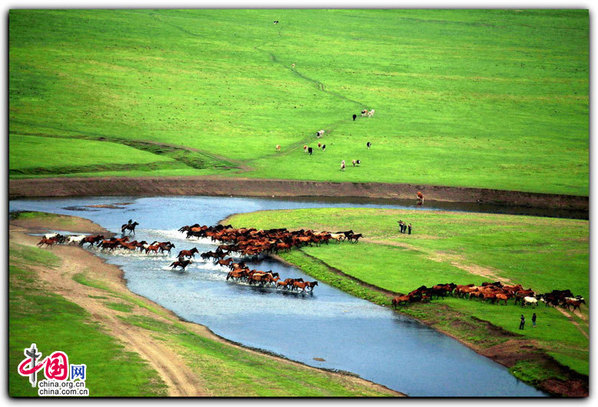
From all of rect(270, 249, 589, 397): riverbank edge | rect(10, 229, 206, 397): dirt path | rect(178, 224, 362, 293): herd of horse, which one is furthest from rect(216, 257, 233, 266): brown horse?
rect(270, 249, 589, 397): riverbank edge

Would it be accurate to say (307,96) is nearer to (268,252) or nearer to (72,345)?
(268,252)

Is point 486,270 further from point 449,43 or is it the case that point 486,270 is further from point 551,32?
point 449,43

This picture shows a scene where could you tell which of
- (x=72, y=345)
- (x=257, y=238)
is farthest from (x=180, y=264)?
(x=72, y=345)

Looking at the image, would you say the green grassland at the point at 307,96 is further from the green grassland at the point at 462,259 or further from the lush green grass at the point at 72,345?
the lush green grass at the point at 72,345

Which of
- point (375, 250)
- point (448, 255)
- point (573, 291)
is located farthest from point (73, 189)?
point (573, 291)

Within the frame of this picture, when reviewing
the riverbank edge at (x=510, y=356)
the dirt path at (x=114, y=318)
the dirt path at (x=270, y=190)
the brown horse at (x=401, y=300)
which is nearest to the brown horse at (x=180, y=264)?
the dirt path at (x=114, y=318)

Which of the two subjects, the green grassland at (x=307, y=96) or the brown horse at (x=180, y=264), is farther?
the green grassland at (x=307, y=96)

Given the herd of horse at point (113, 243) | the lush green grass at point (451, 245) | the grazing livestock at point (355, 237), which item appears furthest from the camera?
the grazing livestock at point (355, 237)
